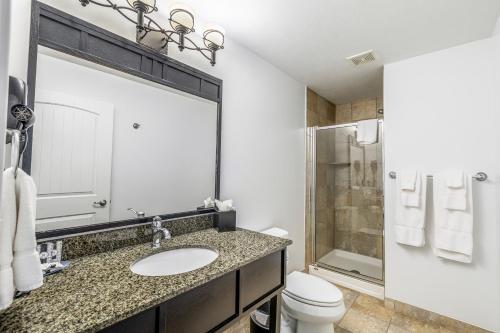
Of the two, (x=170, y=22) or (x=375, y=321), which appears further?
(x=375, y=321)

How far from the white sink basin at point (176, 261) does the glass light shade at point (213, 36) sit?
1.24 metres

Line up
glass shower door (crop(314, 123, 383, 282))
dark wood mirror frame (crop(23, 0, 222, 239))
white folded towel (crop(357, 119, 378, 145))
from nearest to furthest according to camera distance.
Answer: dark wood mirror frame (crop(23, 0, 222, 239)) → white folded towel (crop(357, 119, 378, 145)) → glass shower door (crop(314, 123, 383, 282))

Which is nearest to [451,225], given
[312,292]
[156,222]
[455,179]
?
[455,179]

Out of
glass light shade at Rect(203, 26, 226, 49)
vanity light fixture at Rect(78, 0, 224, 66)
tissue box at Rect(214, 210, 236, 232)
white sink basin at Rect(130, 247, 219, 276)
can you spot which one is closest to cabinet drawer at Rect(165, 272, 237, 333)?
white sink basin at Rect(130, 247, 219, 276)

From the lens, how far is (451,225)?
5.70 ft

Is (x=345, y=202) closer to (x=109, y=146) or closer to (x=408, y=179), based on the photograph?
(x=408, y=179)

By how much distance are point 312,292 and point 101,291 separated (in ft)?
4.21

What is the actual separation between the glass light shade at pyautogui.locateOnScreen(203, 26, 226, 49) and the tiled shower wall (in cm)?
161

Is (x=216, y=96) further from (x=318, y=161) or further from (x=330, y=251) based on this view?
(x=330, y=251)

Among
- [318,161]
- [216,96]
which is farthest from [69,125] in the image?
[318,161]

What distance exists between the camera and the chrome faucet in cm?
116

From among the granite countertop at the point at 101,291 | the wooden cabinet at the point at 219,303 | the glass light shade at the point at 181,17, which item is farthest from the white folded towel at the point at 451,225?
the glass light shade at the point at 181,17

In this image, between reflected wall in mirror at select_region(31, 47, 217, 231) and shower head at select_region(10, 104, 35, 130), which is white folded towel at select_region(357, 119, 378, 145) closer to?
reflected wall in mirror at select_region(31, 47, 217, 231)

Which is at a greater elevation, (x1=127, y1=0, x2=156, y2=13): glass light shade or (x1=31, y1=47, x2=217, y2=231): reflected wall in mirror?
(x1=127, y1=0, x2=156, y2=13): glass light shade
